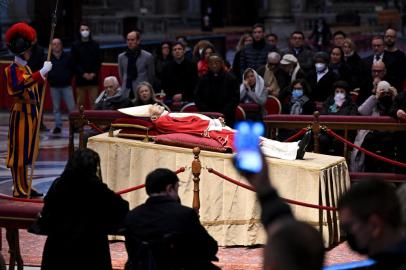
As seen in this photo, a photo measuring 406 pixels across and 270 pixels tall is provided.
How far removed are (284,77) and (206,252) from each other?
9578mm

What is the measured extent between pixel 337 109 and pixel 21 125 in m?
3.56

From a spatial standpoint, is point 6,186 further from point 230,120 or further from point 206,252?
point 206,252

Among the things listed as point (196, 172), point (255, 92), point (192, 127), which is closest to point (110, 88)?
point (255, 92)

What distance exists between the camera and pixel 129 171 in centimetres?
1262

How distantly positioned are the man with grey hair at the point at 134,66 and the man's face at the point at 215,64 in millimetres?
3063

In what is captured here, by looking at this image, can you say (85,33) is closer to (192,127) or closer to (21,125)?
(21,125)

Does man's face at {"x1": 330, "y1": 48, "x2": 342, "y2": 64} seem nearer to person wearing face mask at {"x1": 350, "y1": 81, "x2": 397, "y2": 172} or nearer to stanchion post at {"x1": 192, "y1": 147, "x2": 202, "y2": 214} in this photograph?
person wearing face mask at {"x1": 350, "y1": 81, "x2": 397, "y2": 172}

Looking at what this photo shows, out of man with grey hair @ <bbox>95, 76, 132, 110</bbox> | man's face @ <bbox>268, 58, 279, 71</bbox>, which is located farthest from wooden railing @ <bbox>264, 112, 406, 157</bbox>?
man's face @ <bbox>268, 58, 279, 71</bbox>

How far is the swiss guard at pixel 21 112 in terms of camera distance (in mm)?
14039

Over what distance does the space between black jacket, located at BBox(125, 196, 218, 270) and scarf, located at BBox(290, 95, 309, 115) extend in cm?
806

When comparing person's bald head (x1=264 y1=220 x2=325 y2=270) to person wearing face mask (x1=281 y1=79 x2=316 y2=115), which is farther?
person wearing face mask (x1=281 y1=79 x2=316 y2=115)

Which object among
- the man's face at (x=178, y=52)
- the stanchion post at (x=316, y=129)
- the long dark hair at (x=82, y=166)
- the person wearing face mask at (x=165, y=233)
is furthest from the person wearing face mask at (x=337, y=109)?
the person wearing face mask at (x=165, y=233)

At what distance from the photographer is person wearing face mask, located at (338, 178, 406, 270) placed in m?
5.02

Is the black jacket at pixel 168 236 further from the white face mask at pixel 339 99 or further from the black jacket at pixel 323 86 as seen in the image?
the black jacket at pixel 323 86
